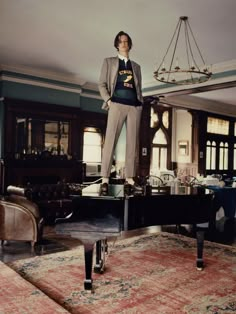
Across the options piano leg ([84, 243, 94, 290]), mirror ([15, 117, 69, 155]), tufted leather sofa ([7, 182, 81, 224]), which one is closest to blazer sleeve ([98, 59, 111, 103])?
piano leg ([84, 243, 94, 290])

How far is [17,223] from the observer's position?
4348 millimetres

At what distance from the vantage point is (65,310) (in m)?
2.43

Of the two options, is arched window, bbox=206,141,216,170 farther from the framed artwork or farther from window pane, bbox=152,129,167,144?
window pane, bbox=152,129,167,144

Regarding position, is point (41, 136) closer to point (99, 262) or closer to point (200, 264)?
point (99, 262)

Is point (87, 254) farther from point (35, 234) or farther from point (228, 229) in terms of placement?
point (228, 229)

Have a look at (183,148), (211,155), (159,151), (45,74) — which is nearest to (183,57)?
Result: (45,74)

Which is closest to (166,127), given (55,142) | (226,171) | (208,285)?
(226,171)

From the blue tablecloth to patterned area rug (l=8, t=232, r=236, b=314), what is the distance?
2377mm

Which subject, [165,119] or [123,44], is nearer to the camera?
[123,44]

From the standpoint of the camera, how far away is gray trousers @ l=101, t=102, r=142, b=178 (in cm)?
295

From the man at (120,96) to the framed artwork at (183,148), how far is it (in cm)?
841

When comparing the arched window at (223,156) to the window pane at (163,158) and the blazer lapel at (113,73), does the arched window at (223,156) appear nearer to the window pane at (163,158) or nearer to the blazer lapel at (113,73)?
the window pane at (163,158)

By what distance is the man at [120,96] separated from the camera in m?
2.94

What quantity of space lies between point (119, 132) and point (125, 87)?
41cm
